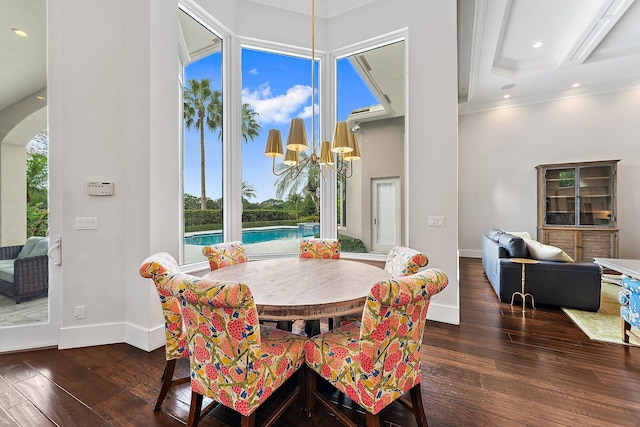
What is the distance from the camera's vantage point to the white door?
3.61 metres

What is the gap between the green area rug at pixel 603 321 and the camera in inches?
103

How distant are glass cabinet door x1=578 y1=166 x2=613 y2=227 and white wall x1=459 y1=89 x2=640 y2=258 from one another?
21.4 inches

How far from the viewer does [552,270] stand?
332 cm

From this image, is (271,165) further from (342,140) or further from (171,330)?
(171,330)

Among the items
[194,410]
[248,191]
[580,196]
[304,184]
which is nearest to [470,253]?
[580,196]

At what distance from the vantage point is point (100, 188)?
8.31 ft

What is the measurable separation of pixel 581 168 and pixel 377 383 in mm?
6661

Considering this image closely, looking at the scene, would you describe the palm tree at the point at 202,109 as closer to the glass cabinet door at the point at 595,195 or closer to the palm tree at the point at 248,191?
the palm tree at the point at 248,191

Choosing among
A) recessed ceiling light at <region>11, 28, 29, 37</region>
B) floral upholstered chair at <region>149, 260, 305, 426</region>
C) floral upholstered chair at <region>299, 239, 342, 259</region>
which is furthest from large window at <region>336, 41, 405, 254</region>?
recessed ceiling light at <region>11, 28, 29, 37</region>

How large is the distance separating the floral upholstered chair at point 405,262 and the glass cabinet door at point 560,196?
5.35 m

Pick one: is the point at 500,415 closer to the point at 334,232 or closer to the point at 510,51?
the point at 334,232

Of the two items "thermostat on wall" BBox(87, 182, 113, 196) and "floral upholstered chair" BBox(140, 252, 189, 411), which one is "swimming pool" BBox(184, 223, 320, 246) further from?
"floral upholstered chair" BBox(140, 252, 189, 411)

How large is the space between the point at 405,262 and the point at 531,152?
20.5ft

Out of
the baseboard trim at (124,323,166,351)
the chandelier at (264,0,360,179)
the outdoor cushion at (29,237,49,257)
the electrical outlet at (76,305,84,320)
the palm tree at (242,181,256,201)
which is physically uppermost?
the chandelier at (264,0,360,179)
